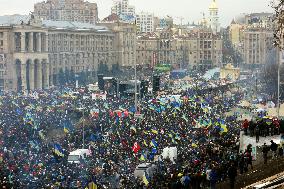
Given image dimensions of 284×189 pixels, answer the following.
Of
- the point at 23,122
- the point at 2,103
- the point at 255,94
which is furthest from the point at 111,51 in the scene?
the point at 23,122

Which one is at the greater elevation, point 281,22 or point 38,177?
point 281,22

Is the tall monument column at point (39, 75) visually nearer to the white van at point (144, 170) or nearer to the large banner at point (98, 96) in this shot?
the large banner at point (98, 96)

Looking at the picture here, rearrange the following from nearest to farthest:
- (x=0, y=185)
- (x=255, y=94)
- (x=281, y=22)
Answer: (x=281, y=22), (x=0, y=185), (x=255, y=94)

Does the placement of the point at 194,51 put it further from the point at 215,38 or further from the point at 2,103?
the point at 2,103

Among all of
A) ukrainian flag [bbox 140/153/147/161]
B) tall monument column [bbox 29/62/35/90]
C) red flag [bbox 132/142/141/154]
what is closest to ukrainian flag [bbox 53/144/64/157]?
red flag [bbox 132/142/141/154]

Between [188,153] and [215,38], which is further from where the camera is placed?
[215,38]

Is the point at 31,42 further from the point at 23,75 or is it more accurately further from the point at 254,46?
the point at 254,46

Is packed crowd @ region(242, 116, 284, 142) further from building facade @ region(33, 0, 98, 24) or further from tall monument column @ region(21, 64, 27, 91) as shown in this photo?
building facade @ region(33, 0, 98, 24)
